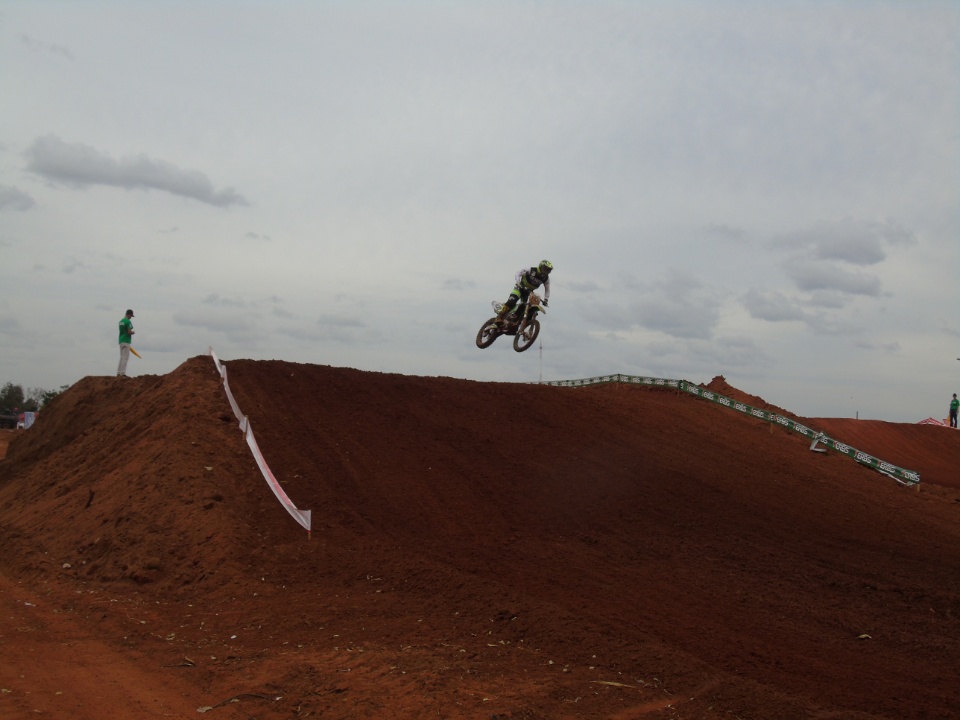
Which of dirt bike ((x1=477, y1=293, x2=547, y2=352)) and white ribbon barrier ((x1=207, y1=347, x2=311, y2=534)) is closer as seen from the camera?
white ribbon barrier ((x1=207, y1=347, x2=311, y2=534))

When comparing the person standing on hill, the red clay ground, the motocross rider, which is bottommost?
the red clay ground

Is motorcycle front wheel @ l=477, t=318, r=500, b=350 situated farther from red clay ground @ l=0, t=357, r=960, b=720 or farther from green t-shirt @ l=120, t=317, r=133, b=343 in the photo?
green t-shirt @ l=120, t=317, r=133, b=343

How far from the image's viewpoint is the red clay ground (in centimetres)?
660

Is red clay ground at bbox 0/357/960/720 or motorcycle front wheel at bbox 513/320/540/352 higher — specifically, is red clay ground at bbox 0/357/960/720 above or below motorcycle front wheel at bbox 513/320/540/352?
below

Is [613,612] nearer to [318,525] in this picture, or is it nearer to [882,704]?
[882,704]

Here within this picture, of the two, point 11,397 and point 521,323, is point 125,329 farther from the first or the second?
point 11,397

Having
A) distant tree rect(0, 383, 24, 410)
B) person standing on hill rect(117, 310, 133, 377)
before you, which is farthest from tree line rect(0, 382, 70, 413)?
person standing on hill rect(117, 310, 133, 377)

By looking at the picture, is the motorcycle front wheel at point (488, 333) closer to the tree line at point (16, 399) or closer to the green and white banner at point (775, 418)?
the green and white banner at point (775, 418)

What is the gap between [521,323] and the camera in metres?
17.7

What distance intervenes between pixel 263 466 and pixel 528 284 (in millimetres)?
8320

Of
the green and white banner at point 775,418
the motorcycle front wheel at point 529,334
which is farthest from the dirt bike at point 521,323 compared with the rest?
the green and white banner at point 775,418

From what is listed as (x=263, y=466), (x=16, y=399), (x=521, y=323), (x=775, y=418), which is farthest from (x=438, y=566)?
(x=16, y=399)

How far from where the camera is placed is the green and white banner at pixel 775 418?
19641 mm

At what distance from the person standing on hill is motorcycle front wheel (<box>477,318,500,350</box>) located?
831 centimetres
